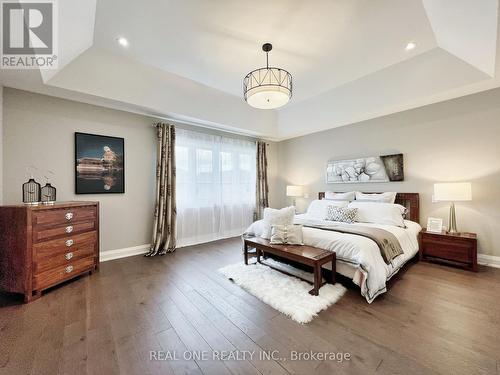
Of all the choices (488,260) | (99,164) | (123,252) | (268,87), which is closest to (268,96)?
(268,87)

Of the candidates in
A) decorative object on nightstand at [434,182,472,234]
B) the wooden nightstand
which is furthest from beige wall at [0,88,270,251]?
the wooden nightstand

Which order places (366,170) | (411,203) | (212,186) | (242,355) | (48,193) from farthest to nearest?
1. (212,186)
2. (366,170)
3. (411,203)
4. (48,193)
5. (242,355)

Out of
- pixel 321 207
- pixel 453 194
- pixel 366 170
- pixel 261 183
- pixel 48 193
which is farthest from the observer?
pixel 261 183

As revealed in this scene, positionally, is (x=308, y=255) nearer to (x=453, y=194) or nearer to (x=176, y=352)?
(x=176, y=352)

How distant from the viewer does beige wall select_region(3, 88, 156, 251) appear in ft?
8.96

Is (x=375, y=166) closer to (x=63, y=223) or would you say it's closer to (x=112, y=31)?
Result: (x=112, y=31)

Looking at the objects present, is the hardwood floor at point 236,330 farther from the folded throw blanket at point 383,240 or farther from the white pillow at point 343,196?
the white pillow at point 343,196

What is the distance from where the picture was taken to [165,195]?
3.81 metres

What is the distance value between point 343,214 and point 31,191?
4.40 meters

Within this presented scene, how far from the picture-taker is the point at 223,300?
2205 millimetres

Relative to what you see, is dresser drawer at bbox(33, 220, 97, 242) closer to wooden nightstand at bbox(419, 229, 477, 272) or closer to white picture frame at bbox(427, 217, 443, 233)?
wooden nightstand at bbox(419, 229, 477, 272)

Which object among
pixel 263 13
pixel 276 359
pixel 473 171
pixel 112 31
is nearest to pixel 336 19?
pixel 263 13

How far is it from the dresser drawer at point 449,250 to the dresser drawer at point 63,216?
4.79 metres

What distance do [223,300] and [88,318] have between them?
122cm
